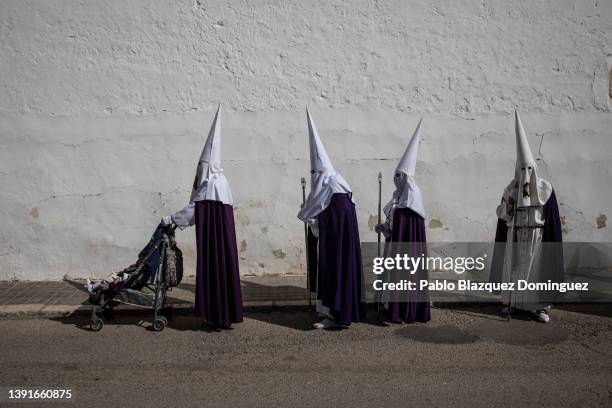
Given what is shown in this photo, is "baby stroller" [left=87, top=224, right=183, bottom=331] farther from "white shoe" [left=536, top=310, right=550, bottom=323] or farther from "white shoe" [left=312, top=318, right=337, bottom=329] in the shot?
"white shoe" [left=536, top=310, right=550, bottom=323]

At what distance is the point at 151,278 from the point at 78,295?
1937mm

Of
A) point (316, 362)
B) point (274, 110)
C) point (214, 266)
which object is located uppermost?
point (274, 110)

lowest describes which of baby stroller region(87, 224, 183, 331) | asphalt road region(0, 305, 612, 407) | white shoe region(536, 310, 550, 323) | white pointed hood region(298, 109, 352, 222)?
Result: asphalt road region(0, 305, 612, 407)

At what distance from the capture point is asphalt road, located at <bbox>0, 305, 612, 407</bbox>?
466 cm

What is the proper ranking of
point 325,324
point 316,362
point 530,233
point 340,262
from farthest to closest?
point 530,233, point 325,324, point 340,262, point 316,362

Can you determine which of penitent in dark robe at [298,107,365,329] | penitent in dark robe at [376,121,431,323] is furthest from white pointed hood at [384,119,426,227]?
penitent in dark robe at [298,107,365,329]

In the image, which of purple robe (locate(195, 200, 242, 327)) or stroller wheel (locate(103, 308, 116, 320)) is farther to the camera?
stroller wheel (locate(103, 308, 116, 320))

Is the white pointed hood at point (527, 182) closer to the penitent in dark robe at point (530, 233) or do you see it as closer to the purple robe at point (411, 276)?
the penitent in dark robe at point (530, 233)

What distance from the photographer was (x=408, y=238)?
671 centimetres

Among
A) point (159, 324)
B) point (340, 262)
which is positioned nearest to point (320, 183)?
point (340, 262)

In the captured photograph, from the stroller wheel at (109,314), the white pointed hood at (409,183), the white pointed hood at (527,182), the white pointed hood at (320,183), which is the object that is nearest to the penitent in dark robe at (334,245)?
the white pointed hood at (320,183)

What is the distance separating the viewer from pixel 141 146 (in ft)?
29.0

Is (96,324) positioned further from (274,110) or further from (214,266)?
(274,110)

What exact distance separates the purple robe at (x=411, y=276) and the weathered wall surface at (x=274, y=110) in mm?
2448
